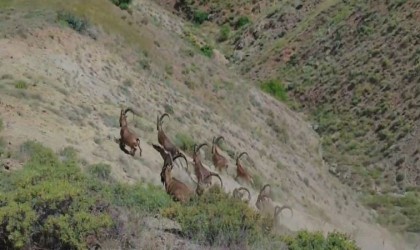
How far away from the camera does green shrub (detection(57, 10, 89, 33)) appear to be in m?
29.6

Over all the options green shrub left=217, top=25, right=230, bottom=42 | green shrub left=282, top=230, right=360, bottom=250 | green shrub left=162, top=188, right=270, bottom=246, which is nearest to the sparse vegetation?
green shrub left=162, top=188, right=270, bottom=246

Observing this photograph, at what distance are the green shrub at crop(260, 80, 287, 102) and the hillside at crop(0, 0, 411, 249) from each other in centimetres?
607

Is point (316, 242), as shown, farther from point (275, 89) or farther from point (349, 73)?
point (275, 89)

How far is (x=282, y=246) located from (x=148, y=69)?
20469 millimetres

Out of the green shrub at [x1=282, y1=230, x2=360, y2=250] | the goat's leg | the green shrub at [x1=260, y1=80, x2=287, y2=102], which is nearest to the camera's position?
the green shrub at [x1=282, y1=230, x2=360, y2=250]

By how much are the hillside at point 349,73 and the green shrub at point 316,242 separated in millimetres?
20957

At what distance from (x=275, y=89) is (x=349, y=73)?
180 inches

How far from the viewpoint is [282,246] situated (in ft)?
39.5

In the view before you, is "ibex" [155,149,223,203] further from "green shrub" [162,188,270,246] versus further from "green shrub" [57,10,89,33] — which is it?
"green shrub" [57,10,89,33]

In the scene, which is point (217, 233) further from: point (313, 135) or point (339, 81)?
point (339, 81)

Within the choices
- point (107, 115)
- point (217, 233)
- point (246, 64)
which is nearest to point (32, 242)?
point (217, 233)

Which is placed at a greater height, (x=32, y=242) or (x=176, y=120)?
(x=32, y=242)

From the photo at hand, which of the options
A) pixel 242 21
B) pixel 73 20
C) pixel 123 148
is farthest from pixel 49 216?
pixel 242 21

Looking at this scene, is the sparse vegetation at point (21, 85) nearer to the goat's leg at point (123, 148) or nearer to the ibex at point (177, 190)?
the goat's leg at point (123, 148)
